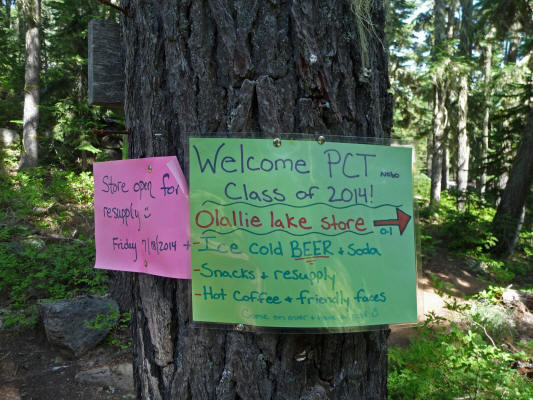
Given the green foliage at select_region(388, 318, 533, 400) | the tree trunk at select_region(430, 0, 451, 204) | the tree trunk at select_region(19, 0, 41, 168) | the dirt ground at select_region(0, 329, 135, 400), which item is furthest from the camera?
the tree trunk at select_region(430, 0, 451, 204)

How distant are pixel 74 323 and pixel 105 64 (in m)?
3.61

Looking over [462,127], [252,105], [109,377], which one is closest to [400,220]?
[252,105]

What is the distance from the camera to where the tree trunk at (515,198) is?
30.9 feet

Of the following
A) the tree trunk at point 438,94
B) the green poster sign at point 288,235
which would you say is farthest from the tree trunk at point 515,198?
the green poster sign at point 288,235

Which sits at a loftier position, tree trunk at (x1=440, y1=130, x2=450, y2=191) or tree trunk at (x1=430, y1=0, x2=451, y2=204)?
tree trunk at (x1=430, y1=0, x2=451, y2=204)

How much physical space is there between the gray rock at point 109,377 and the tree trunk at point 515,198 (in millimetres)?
9372

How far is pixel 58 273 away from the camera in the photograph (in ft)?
16.3

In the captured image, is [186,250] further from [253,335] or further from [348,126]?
[348,126]

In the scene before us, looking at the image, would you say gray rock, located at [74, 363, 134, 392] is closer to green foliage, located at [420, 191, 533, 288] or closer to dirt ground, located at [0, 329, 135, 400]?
dirt ground, located at [0, 329, 135, 400]

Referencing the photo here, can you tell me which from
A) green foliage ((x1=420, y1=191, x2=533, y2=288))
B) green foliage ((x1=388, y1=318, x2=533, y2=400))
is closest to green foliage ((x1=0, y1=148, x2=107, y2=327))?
green foliage ((x1=388, y1=318, x2=533, y2=400))

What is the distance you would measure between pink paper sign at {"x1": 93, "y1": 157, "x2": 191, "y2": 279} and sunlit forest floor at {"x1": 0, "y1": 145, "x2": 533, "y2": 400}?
0.76m

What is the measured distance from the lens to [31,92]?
11.9 m

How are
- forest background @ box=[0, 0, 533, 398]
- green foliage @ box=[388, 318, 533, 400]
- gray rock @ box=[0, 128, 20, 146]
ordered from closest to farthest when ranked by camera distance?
green foliage @ box=[388, 318, 533, 400] → forest background @ box=[0, 0, 533, 398] → gray rock @ box=[0, 128, 20, 146]

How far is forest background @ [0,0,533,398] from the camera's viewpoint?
3.19 m
